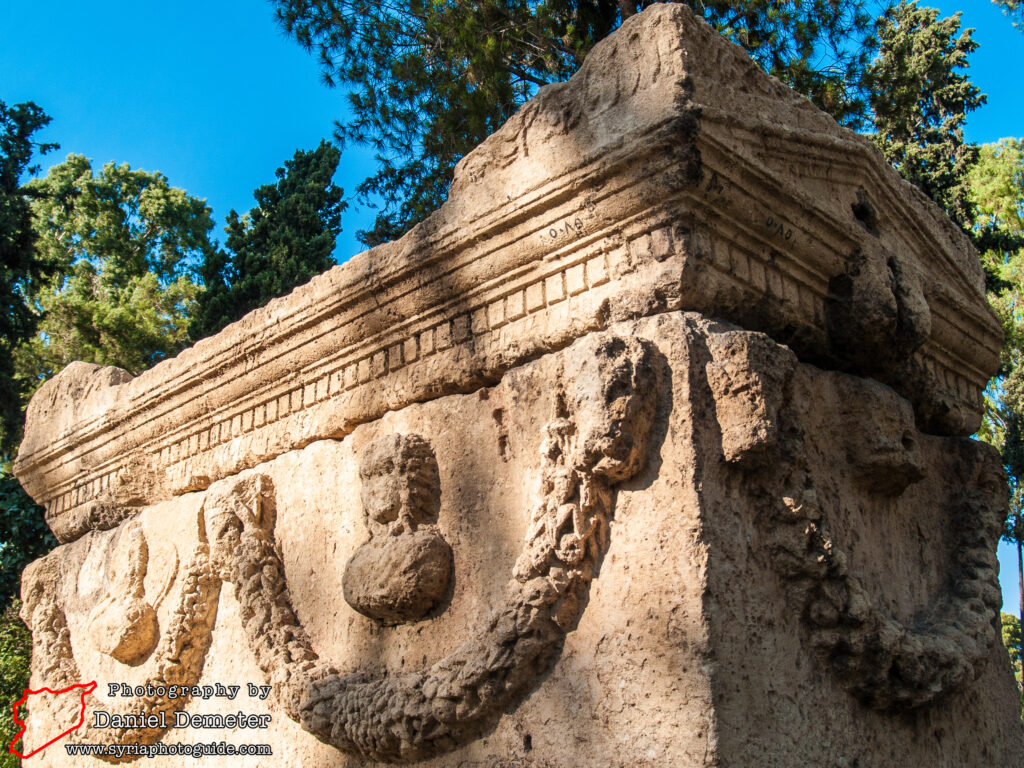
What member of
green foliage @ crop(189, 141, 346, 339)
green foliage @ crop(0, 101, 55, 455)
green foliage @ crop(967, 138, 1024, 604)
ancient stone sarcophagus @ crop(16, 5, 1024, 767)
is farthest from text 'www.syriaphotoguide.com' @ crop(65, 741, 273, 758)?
green foliage @ crop(967, 138, 1024, 604)

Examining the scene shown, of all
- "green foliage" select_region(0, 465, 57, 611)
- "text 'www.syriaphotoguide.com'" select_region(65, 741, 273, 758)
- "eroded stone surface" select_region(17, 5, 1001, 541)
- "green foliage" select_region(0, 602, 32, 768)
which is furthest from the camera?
"green foliage" select_region(0, 602, 32, 768)

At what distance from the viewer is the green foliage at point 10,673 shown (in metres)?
7.19

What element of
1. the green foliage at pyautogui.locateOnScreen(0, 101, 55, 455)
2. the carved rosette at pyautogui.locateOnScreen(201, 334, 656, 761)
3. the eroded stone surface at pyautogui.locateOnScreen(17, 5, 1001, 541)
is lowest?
the carved rosette at pyautogui.locateOnScreen(201, 334, 656, 761)

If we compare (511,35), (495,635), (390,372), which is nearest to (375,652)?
(495,635)

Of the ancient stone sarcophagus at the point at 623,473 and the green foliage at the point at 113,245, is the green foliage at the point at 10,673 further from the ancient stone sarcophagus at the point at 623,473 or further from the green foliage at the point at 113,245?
the green foliage at the point at 113,245

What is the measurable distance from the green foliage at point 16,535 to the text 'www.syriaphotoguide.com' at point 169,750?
3302 mm

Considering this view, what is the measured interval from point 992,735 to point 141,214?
18305 mm

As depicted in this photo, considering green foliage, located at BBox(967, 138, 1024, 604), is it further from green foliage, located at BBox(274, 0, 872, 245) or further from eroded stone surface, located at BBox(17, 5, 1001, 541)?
eroded stone surface, located at BBox(17, 5, 1001, 541)

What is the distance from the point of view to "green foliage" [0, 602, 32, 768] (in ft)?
23.6

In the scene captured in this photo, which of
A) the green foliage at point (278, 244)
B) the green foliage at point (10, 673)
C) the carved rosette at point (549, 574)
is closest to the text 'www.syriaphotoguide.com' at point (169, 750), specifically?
the carved rosette at point (549, 574)

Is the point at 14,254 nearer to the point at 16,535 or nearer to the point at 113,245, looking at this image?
the point at 16,535

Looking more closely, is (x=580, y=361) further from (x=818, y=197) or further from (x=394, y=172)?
(x=394, y=172)

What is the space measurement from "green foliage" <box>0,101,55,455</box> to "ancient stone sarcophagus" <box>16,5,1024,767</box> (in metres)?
5.98

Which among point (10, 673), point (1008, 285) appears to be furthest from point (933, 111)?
point (10, 673)
